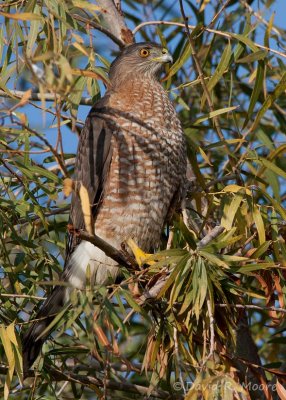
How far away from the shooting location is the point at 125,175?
4719mm

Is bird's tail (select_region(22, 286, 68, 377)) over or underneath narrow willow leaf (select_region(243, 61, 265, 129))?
underneath

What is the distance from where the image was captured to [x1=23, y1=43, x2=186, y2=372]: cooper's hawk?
4715 mm

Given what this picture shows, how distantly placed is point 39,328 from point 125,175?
100cm

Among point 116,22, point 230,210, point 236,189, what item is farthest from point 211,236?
point 116,22

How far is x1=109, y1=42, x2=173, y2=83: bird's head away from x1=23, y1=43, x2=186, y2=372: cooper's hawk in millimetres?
440

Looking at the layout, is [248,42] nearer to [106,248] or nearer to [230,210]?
[230,210]

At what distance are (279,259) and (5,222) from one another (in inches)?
55.2

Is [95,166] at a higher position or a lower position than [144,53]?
lower

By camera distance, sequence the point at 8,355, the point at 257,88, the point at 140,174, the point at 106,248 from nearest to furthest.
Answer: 1. the point at 106,248
2. the point at 8,355
3. the point at 257,88
4. the point at 140,174

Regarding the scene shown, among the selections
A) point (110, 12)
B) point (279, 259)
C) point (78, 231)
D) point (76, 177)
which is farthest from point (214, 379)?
point (110, 12)

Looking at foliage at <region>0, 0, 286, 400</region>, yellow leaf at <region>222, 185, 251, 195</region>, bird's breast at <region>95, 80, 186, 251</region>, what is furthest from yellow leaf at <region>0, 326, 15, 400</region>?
yellow leaf at <region>222, 185, 251, 195</region>

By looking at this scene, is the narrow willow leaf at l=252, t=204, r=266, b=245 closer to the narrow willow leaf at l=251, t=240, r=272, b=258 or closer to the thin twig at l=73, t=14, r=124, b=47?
the narrow willow leaf at l=251, t=240, r=272, b=258

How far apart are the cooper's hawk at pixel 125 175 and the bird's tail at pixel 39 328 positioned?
20cm

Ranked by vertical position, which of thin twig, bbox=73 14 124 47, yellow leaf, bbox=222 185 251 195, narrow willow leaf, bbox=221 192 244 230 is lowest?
narrow willow leaf, bbox=221 192 244 230
